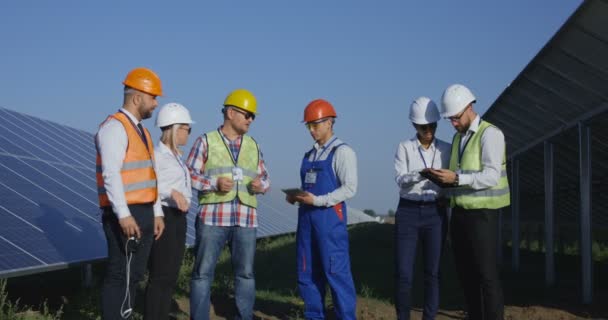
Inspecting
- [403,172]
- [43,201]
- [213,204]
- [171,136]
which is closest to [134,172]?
[171,136]

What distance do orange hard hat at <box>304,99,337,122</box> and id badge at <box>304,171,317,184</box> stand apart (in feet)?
1.45

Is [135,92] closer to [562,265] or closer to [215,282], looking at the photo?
[215,282]

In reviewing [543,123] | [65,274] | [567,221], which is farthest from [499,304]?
[567,221]

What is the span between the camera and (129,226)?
452cm

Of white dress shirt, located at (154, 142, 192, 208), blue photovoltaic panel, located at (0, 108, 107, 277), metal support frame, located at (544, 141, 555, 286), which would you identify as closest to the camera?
white dress shirt, located at (154, 142, 192, 208)

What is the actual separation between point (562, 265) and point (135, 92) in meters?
11.5

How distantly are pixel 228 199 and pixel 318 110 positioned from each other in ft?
3.43

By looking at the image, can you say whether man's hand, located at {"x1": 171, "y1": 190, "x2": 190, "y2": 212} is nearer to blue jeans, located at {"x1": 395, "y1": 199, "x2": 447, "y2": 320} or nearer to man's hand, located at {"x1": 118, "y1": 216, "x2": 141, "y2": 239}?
man's hand, located at {"x1": 118, "y1": 216, "x2": 141, "y2": 239}

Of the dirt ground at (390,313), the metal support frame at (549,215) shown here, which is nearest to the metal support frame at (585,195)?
the dirt ground at (390,313)

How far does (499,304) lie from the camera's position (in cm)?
534

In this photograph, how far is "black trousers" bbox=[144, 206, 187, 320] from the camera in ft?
17.4

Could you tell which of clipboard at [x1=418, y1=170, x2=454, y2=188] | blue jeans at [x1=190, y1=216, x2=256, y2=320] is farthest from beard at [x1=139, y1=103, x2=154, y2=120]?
clipboard at [x1=418, y1=170, x2=454, y2=188]

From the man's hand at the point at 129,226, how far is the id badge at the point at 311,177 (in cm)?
174

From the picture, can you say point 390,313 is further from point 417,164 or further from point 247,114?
point 247,114
